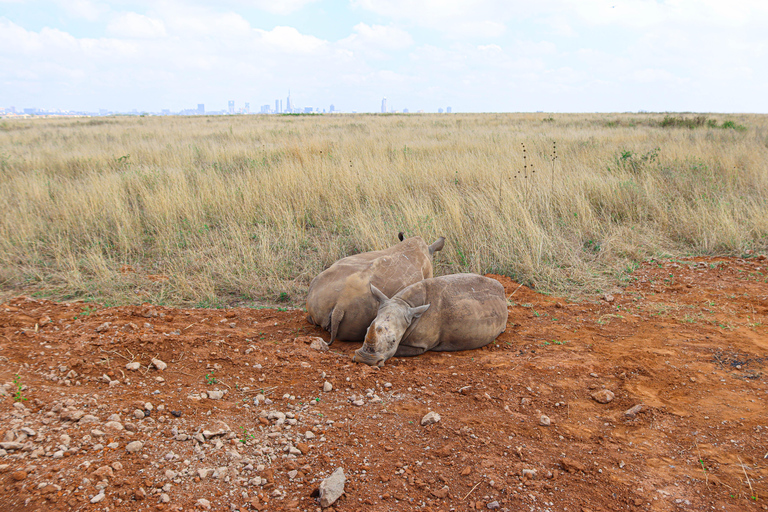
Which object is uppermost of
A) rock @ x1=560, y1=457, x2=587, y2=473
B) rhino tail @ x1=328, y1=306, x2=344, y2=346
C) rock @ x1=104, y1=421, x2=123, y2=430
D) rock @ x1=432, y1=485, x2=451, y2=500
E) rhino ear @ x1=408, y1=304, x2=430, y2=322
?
rhino ear @ x1=408, y1=304, x2=430, y2=322

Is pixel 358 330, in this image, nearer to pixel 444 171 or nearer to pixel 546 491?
pixel 546 491

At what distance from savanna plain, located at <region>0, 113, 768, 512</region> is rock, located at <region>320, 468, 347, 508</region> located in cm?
5

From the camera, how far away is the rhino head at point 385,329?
3.86 meters

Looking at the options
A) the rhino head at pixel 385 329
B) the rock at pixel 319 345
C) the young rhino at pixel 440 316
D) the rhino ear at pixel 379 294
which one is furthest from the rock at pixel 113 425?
the rhino ear at pixel 379 294

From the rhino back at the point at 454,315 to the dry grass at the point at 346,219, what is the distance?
1.72m

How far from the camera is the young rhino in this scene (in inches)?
161

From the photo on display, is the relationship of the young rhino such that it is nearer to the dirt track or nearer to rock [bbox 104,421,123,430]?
the dirt track

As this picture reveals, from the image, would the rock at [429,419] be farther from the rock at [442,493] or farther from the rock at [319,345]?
the rock at [319,345]

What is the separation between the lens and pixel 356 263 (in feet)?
15.6

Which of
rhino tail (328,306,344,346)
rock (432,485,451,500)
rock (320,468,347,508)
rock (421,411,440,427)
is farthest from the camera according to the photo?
rhino tail (328,306,344,346)

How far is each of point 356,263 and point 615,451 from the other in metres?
2.88

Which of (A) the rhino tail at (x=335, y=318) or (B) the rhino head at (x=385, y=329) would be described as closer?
(B) the rhino head at (x=385, y=329)

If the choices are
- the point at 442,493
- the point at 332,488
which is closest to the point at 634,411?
the point at 442,493

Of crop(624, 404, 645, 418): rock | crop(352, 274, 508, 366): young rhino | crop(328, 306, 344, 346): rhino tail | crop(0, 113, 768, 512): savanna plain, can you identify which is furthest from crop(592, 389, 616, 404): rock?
crop(328, 306, 344, 346): rhino tail
